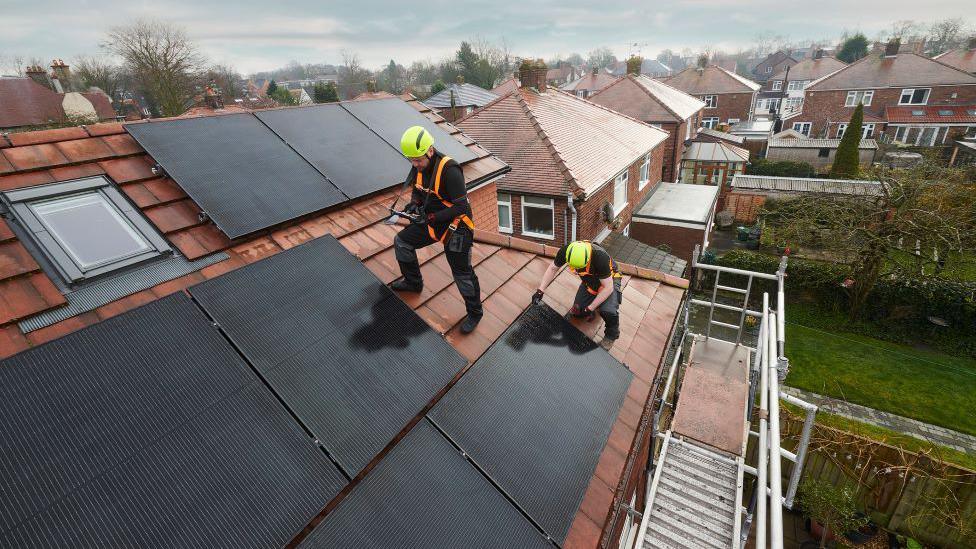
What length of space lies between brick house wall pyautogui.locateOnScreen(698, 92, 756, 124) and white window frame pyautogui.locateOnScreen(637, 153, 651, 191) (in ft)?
117

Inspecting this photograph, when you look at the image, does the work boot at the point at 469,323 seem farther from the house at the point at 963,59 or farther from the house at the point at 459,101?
the house at the point at 963,59

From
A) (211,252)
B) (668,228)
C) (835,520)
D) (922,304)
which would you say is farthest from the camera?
(668,228)

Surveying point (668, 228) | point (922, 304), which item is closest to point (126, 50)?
point (668, 228)

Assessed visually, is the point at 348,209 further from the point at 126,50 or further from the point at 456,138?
the point at 126,50

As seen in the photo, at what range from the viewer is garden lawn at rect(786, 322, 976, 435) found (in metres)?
14.8

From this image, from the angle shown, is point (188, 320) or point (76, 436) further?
point (188, 320)

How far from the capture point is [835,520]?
10719mm

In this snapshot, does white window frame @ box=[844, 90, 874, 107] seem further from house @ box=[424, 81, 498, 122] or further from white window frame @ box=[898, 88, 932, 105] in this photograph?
house @ box=[424, 81, 498, 122]

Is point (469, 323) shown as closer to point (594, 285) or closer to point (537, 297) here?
point (537, 297)

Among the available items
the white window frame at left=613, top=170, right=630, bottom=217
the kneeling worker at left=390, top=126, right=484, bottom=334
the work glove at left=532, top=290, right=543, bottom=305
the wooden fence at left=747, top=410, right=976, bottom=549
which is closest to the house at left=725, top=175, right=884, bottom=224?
the white window frame at left=613, top=170, right=630, bottom=217

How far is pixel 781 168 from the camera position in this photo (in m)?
39.2

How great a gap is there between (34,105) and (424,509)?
56.3 metres

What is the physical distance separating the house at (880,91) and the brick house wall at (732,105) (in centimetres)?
560

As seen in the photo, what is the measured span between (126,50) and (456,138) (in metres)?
44.0
